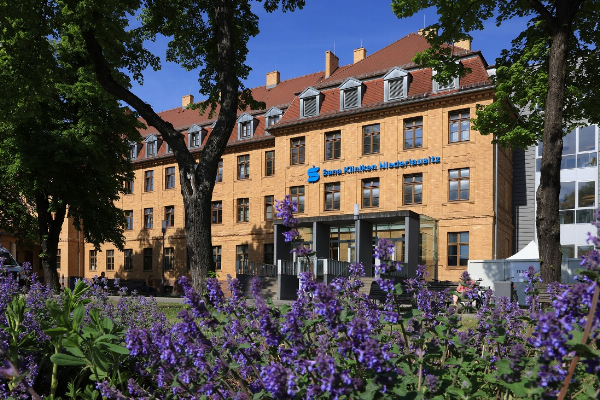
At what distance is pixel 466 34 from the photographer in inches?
562

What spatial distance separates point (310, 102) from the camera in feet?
113

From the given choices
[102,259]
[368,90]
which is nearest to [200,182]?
[368,90]

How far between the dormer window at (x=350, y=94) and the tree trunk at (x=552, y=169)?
920 inches

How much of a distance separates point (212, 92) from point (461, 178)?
63.6 feet

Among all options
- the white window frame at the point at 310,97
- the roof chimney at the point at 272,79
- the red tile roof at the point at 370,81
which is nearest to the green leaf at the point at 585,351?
the red tile roof at the point at 370,81

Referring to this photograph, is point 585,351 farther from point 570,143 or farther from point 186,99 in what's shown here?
point 186,99

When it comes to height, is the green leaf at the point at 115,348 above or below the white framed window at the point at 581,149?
below

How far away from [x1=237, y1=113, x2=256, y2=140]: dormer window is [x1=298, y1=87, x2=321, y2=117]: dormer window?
5.50m

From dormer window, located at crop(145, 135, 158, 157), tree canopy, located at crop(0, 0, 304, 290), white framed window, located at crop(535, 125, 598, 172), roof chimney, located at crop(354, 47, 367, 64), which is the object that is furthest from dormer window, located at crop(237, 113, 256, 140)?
tree canopy, located at crop(0, 0, 304, 290)

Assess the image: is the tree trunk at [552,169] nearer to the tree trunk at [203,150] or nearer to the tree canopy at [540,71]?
the tree canopy at [540,71]

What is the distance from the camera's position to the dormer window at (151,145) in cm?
4444

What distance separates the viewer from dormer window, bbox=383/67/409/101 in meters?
30.8

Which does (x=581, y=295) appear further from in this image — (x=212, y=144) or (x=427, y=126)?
(x=427, y=126)

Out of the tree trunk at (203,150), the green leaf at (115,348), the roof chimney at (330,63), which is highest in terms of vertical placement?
the roof chimney at (330,63)
